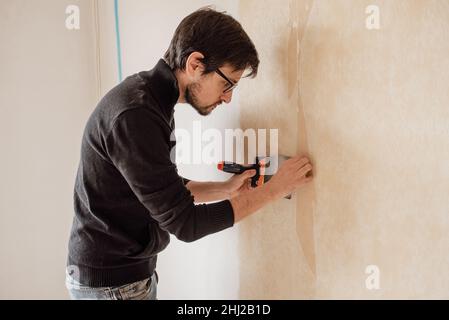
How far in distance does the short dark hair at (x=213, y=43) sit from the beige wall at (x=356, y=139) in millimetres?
124

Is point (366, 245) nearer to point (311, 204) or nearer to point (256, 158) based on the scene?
point (311, 204)

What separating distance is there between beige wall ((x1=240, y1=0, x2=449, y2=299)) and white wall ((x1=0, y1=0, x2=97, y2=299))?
3.17ft

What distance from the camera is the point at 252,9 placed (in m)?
1.20

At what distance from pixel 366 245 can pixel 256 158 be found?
1.42 feet

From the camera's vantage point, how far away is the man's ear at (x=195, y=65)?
3.38 ft

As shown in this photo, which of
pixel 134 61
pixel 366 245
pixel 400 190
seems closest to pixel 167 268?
pixel 134 61

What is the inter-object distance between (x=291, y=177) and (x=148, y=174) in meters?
0.36

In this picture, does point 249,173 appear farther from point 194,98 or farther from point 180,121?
point 180,121

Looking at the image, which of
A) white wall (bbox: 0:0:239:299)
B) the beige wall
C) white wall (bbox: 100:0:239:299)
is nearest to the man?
the beige wall

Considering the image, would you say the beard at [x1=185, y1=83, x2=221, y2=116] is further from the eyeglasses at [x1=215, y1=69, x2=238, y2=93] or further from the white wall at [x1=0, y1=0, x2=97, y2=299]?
the white wall at [x1=0, y1=0, x2=97, y2=299]

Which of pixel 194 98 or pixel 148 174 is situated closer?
pixel 148 174

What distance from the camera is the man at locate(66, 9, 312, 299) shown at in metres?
0.96


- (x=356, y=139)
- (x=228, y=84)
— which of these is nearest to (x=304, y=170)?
(x=356, y=139)

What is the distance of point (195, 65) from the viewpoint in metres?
1.04
